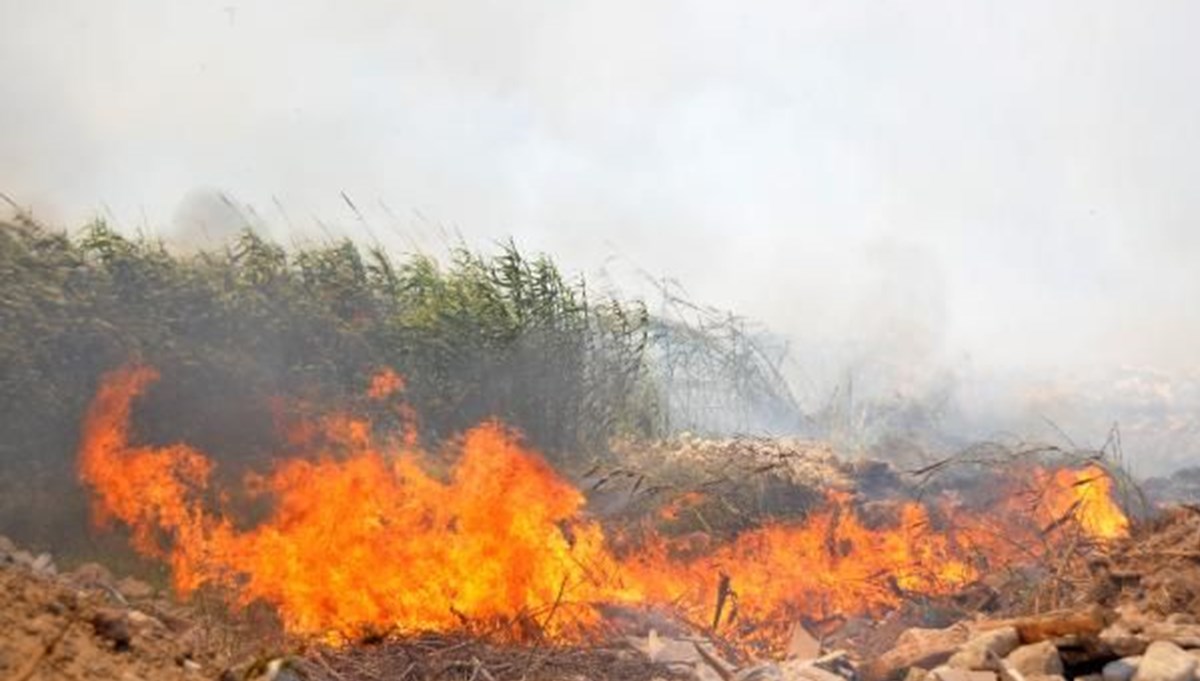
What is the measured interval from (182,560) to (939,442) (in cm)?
2101

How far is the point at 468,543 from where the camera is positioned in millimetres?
10750

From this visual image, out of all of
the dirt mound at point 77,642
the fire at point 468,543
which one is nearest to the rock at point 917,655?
the fire at point 468,543

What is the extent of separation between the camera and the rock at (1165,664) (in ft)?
19.0

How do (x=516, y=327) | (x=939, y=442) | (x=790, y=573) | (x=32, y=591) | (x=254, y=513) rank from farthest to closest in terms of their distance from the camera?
(x=939, y=442)
(x=516, y=327)
(x=254, y=513)
(x=790, y=573)
(x=32, y=591)

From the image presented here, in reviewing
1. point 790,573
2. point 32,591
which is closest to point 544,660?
point 32,591

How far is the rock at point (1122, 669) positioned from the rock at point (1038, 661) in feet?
0.97

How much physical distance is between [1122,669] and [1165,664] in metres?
0.39

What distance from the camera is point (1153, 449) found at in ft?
100.0

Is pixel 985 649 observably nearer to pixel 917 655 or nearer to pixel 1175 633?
pixel 917 655

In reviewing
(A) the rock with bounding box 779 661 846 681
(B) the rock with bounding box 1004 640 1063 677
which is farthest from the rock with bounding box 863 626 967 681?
(B) the rock with bounding box 1004 640 1063 677

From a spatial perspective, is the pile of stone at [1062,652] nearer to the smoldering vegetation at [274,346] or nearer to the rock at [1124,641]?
the rock at [1124,641]

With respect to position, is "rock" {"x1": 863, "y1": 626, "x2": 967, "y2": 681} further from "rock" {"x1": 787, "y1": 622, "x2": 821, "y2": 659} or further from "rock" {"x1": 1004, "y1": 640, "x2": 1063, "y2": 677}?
"rock" {"x1": 787, "y1": 622, "x2": 821, "y2": 659}

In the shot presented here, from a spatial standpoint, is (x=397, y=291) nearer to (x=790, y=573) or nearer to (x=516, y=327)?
(x=516, y=327)

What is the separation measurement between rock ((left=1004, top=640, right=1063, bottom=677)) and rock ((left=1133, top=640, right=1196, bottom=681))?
50 centimetres
